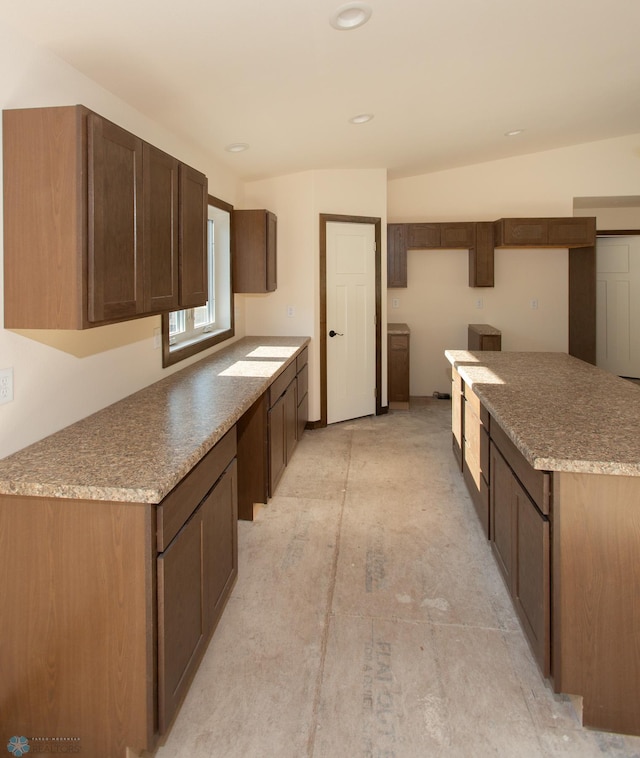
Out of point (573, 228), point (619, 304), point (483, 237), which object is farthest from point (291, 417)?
point (619, 304)

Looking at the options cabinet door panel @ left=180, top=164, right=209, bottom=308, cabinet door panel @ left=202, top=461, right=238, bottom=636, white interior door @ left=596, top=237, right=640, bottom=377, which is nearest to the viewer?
cabinet door panel @ left=202, top=461, right=238, bottom=636

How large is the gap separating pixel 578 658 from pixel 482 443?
1.33m

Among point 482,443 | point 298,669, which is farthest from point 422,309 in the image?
point 298,669

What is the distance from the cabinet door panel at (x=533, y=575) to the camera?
1.82 m

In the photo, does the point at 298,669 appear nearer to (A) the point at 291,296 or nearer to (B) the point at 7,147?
(B) the point at 7,147

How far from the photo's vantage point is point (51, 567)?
5.18 ft

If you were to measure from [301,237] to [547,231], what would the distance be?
8.77 ft

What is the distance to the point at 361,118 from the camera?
12.3 feet

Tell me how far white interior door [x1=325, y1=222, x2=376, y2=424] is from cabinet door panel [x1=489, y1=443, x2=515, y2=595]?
291 cm

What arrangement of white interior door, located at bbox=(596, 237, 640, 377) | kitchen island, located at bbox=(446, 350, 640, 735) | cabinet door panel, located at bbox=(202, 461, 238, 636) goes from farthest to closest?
white interior door, located at bbox=(596, 237, 640, 377)
cabinet door panel, located at bbox=(202, 461, 238, 636)
kitchen island, located at bbox=(446, 350, 640, 735)

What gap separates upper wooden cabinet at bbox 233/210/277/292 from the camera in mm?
4641

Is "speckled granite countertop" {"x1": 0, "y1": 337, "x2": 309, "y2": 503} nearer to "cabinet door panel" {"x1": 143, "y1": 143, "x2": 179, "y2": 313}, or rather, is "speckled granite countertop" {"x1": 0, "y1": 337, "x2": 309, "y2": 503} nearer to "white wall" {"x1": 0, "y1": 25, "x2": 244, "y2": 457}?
"white wall" {"x1": 0, "y1": 25, "x2": 244, "y2": 457}

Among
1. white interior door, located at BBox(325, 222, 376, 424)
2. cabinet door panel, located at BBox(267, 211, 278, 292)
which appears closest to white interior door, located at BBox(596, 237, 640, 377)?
white interior door, located at BBox(325, 222, 376, 424)

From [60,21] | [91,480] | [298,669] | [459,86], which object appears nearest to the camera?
[91,480]
